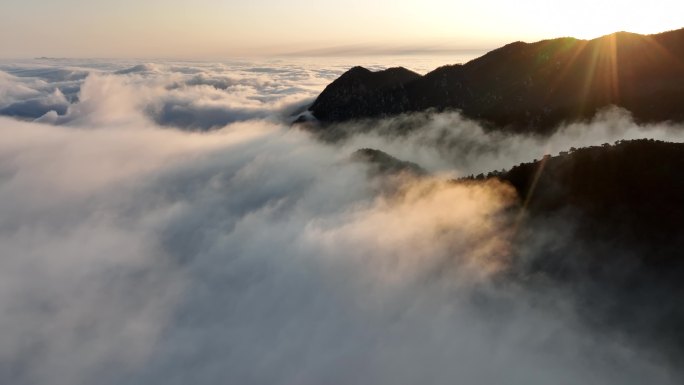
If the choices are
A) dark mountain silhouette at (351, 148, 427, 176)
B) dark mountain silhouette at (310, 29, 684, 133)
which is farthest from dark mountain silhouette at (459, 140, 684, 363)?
dark mountain silhouette at (310, 29, 684, 133)

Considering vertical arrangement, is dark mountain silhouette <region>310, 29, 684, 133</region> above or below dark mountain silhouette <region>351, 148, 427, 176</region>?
above

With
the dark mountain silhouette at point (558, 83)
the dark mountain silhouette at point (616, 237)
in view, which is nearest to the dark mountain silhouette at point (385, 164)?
the dark mountain silhouette at point (558, 83)

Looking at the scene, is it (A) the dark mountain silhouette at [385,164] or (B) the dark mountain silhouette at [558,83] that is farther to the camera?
(A) the dark mountain silhouette at [385,164]

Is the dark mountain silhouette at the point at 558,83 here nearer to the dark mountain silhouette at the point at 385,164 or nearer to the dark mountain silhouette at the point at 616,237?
the dark mountain silhouette at the point at 385,164

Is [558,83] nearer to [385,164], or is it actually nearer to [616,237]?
[385,164]

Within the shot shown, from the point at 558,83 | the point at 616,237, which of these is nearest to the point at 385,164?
the point at 558,83

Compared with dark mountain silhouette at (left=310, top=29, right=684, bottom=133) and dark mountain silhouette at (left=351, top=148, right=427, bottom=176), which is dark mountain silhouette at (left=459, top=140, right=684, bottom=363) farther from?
dark mountain silhouette at (left=310, top=29, right=684, bottom=133)
